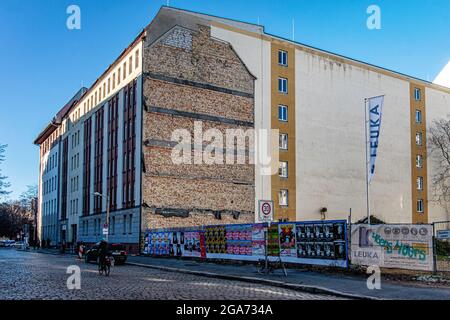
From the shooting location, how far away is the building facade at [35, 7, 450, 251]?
47.0m

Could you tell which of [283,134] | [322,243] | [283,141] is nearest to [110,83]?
[283,134]

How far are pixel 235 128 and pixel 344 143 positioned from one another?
13.5 meters

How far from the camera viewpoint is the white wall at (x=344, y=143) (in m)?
54.8

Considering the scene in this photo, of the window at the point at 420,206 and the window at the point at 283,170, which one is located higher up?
the window at the point at 283,170

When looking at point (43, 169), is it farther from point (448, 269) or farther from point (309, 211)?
point (448, 269)

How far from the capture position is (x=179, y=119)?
1874 inches

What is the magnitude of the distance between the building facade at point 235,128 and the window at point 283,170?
102mm

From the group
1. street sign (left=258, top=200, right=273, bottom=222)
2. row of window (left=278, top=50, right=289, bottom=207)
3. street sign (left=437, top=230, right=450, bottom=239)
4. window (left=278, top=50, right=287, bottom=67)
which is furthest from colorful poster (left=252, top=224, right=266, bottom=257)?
window (left=278, top=50, right=287, bottom=67)

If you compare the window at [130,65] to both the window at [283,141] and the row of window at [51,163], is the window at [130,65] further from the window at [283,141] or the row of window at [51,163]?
the row of window at [51,163]

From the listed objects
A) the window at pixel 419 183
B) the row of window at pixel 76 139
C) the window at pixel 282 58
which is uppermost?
the window at pixel 282 58

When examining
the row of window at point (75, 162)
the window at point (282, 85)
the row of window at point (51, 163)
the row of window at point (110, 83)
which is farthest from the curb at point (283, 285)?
the row of window at point (51, 163)

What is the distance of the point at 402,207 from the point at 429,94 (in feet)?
49.7

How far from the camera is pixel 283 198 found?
5256cm

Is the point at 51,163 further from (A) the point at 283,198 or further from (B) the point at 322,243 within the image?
(B) the point at 322,243
